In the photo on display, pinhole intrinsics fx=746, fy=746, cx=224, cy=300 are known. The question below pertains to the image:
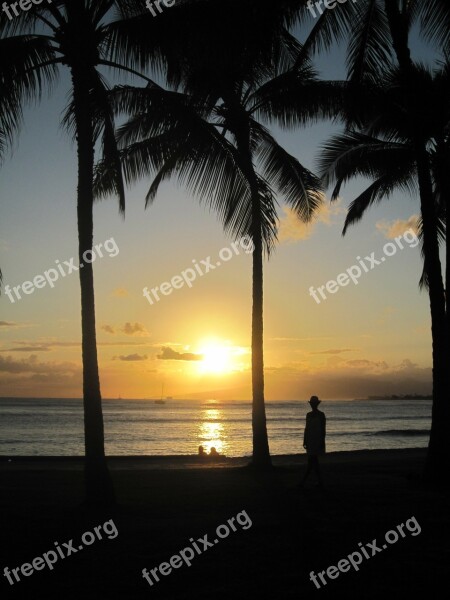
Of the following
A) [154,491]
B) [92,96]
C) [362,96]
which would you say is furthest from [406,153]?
[154,491]

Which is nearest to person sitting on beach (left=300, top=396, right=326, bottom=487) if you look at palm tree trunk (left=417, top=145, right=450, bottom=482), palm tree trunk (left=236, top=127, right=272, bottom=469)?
palm tree trunk (left=417, top=145, right=450, bottom=482)

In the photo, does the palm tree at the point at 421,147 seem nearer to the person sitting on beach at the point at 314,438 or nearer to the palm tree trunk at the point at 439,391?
the palm tree trunk at the point at 439,391

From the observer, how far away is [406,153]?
19125 mm

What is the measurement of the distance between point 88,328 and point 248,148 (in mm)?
8888

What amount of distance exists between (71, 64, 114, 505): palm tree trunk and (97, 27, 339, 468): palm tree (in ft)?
4.78

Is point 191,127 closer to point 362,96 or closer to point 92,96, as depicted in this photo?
point 92,96

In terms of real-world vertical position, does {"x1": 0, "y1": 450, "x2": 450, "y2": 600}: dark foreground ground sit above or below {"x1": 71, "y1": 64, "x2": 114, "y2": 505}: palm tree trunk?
below

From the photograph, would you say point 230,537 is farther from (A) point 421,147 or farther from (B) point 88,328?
(A) point 421,147

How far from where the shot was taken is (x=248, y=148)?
19578 mm

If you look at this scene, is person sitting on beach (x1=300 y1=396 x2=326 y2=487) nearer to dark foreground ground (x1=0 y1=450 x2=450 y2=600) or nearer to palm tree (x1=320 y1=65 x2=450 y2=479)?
dark foreground ground (x1=0 y1=450 x2=450 y2=600)

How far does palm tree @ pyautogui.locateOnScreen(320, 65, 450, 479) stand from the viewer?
16.1 meters

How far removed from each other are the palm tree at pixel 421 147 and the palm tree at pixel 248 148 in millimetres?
1414

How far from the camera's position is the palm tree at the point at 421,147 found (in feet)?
52.7

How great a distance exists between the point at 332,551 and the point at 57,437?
60442mm
